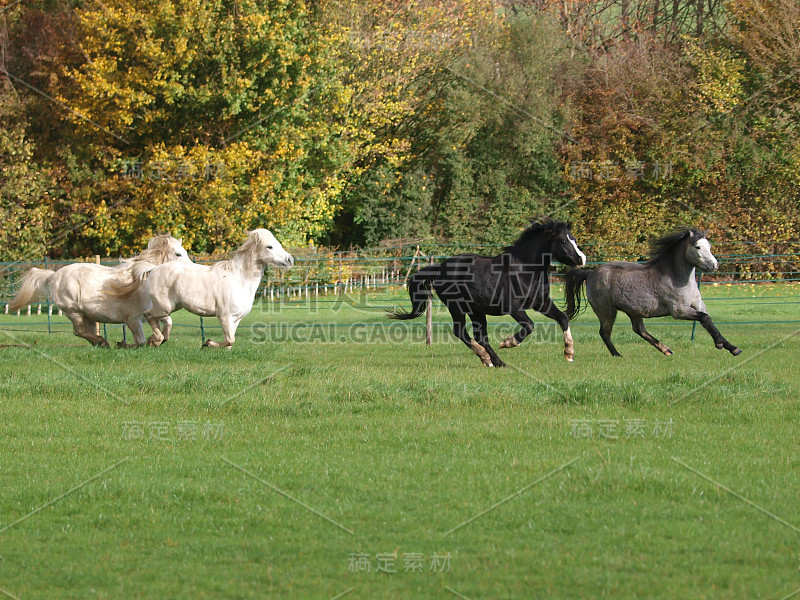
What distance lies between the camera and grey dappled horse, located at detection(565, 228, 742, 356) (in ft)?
42.8

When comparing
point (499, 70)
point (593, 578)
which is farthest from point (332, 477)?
point (499, 70)

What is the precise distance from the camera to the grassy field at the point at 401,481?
473 centimetres

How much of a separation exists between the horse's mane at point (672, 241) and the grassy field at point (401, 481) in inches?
69.2

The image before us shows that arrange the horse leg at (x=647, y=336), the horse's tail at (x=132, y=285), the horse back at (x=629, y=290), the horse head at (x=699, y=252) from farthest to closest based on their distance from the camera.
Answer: the horse's tail at (x=132, y=285)
the horse leg at (x=647, y=336)
the horse back at (x=629, y=290)
the horse head at (x=699, y=252)

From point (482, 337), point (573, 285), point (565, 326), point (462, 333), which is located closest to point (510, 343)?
point (482, 337)

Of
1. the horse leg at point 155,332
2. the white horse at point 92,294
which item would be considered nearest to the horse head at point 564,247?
the white horse at point 92,294

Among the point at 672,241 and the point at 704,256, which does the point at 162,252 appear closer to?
the point at 672,241

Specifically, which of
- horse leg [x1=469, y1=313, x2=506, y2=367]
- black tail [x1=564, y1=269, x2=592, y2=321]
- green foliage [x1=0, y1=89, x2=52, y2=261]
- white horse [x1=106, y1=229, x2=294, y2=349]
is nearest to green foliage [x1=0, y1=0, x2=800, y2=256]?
green foliage [x1=0, y1=89, x2=52, y2=261]

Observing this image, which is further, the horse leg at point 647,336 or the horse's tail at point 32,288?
→ the horse's tail at point 32,288

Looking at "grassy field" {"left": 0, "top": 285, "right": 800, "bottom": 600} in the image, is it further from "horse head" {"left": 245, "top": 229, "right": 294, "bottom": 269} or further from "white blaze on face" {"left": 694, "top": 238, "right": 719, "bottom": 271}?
"horse head" {"left": 245, "top": 229, "right": 294, "bottom": 269}

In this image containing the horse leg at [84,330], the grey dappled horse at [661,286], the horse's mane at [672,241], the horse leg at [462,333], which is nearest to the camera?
the horse leg at [462,333]

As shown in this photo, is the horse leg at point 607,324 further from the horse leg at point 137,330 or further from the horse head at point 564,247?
the horse leg at point 137,330

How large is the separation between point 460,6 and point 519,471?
31.7 meters

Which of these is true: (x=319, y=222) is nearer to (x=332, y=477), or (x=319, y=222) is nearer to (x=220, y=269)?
(x=220, y=269)
